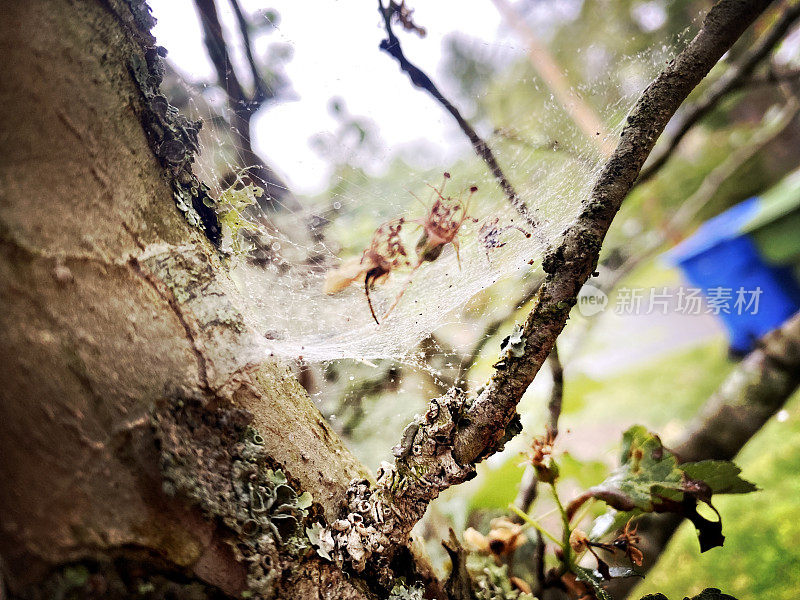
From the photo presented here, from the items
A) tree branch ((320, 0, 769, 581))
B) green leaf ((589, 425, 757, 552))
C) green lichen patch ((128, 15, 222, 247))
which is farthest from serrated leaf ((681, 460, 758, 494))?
green lichen patch ((128, 15, 222, 247))

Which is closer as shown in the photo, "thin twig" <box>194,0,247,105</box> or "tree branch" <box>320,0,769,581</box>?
"tree branch" <box>320,0,769,581</box>

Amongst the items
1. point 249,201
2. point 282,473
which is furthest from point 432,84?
point 282,473

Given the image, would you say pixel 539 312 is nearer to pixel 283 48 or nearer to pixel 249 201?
pixel 249 201

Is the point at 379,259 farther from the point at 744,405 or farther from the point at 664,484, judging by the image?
the point at 744,405

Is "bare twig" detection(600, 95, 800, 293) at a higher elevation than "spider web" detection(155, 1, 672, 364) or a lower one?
higher

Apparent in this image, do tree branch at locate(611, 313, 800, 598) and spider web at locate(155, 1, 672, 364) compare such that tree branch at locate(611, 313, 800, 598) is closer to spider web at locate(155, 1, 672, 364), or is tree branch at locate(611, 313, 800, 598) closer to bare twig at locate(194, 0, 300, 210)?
spider web at locate(155, 1, 672, 364)

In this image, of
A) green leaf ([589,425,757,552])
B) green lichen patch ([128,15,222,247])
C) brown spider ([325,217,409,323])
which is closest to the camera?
green lichen patch ([128,15,222,247])
